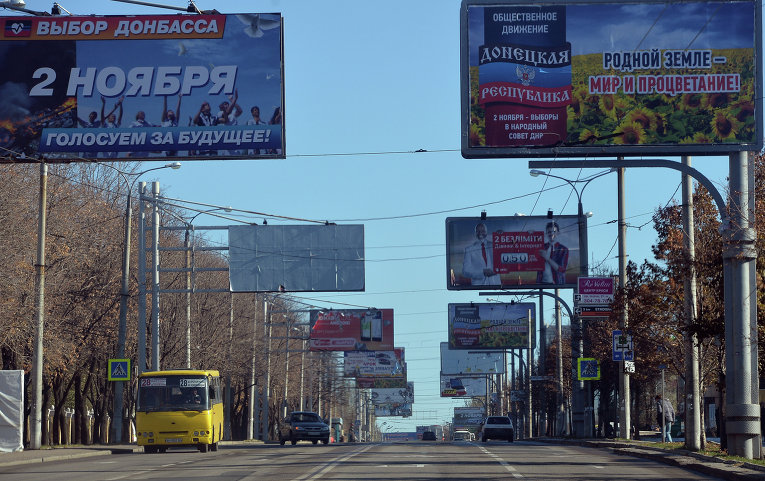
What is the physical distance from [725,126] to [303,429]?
98.4 ft

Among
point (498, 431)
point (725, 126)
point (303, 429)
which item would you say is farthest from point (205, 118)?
point (498, 431)

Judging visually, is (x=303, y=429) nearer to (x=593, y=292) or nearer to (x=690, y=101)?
(x=593, y=292)

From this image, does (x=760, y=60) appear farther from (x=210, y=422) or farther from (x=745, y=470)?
(x=210, y=422)

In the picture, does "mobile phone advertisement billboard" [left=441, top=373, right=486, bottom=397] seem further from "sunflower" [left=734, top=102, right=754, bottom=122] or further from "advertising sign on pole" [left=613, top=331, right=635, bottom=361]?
"sunflower" [left=734, top=102, right=754, bottom=122]

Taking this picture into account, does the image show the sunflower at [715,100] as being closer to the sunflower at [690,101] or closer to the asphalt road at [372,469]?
the sunflower at [690,101]

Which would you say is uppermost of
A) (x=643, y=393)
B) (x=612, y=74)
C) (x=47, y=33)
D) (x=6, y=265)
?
(x=47, y=33)

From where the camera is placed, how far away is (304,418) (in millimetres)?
52938

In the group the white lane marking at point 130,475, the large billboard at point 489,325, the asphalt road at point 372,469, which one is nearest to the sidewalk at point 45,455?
the asphalt road at point 372,469

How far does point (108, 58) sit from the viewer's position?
104ft

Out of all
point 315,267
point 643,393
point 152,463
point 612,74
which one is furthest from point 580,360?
point 643,393

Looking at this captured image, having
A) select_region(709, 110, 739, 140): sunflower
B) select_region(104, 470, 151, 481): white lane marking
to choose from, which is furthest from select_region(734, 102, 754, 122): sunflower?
select_region(104, 470, 151, 481): white lane marking

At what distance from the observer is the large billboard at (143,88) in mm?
31078

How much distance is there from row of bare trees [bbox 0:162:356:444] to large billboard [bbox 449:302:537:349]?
607 inches

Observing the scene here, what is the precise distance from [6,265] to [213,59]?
10944mm
